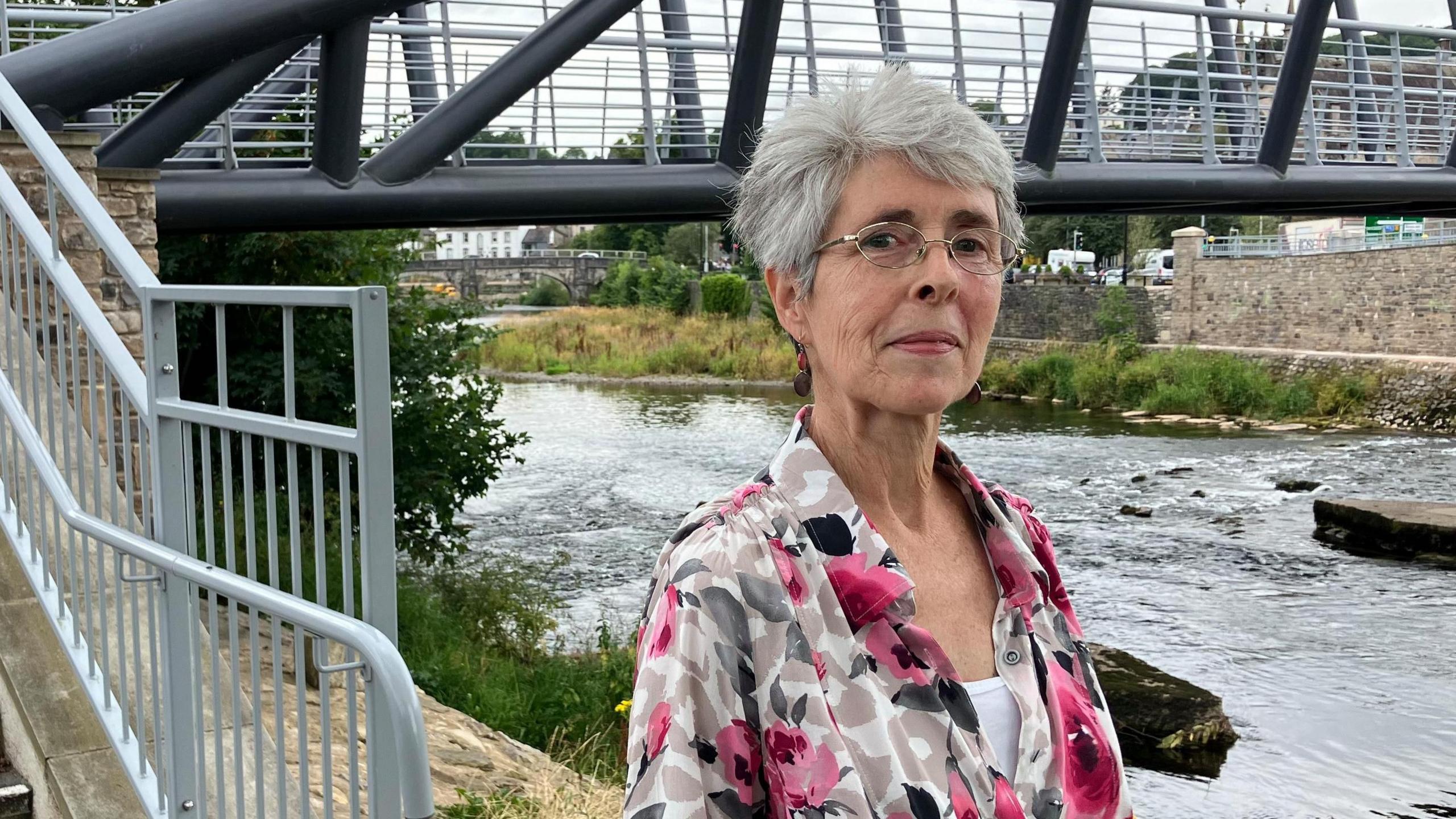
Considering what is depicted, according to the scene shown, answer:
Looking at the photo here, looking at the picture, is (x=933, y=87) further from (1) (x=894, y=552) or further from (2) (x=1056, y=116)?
(2) (x=1056, y=116)

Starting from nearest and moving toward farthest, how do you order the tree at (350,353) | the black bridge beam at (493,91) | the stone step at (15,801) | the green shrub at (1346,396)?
the stone step at (15,801) → the black bridge beam at (493,91) → the tree at (350,353) → the green shrub at (1346,396)

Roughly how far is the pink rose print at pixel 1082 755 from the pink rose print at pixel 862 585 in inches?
11.7

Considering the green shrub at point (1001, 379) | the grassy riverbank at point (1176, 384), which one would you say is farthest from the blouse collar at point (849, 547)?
the green shrub at point (1001, 379)

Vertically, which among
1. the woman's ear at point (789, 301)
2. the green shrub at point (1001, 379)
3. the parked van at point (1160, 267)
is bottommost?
the green shrub at point (1001, 379)

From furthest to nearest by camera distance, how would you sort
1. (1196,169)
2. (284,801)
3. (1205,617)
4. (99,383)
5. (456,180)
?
1. (1205,617)
2. (1196,169)
3. (456,180)
4. (99,383)
5. (284,801)

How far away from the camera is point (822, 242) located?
1.66 metres

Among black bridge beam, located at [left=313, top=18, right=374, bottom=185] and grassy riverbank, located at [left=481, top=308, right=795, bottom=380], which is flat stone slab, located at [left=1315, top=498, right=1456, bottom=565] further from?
grassy riverbank, located at [left=481, top=308, right=795, bottom=380]

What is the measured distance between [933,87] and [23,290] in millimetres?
4434

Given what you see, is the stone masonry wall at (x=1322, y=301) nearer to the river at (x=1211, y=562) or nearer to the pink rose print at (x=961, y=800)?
the river at (x=1211, y=562)

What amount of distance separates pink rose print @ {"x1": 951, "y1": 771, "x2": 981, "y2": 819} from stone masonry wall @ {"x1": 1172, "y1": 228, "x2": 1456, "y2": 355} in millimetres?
30869

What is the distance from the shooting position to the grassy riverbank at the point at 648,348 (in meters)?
33.5

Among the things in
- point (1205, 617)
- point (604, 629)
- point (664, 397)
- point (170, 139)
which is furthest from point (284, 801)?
point (664, 397)

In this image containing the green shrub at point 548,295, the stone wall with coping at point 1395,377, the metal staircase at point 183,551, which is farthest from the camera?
the green shrub at point 548,295

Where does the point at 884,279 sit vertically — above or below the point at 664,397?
above
